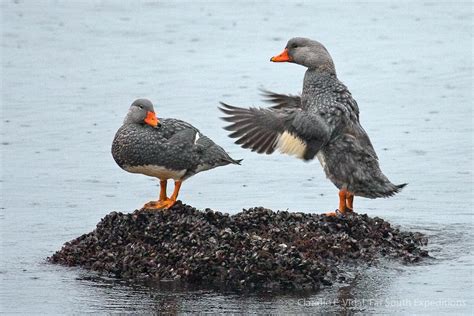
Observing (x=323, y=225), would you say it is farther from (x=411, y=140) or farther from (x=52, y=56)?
(x=52, y=56)

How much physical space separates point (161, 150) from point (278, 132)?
3.65ft

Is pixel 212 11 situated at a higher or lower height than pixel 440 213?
higher

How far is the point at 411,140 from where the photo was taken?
48.9 feet

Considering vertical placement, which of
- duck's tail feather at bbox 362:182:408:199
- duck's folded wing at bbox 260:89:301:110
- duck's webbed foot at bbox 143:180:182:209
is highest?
duck's folded wing at bbox 260:89:301:110

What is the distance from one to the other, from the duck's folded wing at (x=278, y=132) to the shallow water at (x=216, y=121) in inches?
45.9

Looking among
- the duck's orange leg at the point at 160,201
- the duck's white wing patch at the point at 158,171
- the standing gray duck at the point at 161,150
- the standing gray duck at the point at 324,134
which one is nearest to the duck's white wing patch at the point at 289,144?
the standing gray duck at the point at 324,134

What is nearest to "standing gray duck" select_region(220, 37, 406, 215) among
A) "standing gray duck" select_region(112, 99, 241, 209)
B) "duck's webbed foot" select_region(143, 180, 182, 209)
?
"standing gray duck" select_region(112, 99, 241, 209)

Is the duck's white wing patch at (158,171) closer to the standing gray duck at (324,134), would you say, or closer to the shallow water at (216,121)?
the standing gray duck at (324,134)

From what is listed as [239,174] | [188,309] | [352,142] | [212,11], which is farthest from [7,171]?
[212,11]

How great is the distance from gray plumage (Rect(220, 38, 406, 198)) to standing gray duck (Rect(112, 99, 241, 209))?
0.34m

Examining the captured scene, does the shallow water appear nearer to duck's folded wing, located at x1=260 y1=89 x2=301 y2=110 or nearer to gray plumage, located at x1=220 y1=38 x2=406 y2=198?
gray plumage, located at x1=220 y1=38 x2=406 y2=198

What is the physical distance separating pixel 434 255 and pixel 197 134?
8.13 ft

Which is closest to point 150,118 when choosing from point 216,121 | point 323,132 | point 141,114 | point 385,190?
point 141,114

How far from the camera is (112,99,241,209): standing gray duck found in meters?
10.8
